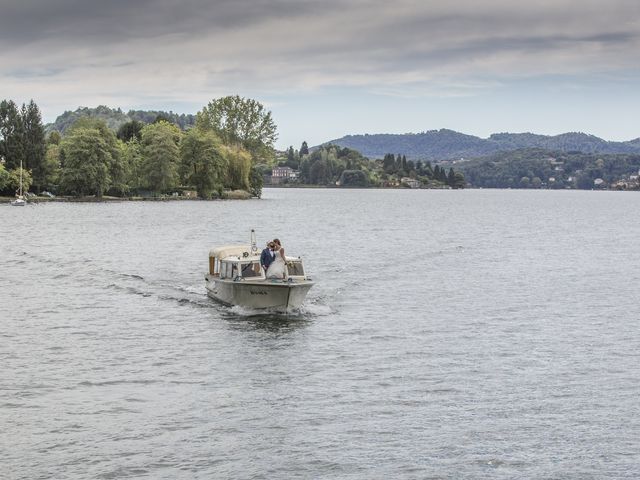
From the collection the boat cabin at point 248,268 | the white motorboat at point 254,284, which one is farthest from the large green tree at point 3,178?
the boat cabin at point 248,268

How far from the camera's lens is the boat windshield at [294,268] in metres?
46.9

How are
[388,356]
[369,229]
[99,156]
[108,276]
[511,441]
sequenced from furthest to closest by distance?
[99,156], [369,229], [108,276], [388,356], [511,441]

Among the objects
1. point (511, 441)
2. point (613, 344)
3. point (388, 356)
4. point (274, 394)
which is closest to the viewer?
point (511, 441)

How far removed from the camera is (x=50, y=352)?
36.7 meters

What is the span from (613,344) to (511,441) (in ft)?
52.0

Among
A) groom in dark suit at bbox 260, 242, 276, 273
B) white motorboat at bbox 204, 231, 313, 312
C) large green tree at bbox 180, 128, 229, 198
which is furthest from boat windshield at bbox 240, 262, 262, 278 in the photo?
large green tree at bbox 180, 128, 229, 198

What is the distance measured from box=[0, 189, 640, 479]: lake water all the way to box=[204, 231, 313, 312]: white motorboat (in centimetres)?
67

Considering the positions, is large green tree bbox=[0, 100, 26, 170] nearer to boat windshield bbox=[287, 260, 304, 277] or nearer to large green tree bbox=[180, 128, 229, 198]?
large green tree bbox=[180, 128, 229, 198]

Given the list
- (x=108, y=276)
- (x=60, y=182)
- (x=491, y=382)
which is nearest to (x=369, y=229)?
(x=108, y=276)

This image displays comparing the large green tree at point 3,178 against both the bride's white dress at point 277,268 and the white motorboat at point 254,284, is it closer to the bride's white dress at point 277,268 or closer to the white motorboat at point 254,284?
the white motorboat at point 254,284

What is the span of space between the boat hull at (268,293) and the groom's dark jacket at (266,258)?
0.83 meters

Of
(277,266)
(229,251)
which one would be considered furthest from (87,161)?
(277,266)

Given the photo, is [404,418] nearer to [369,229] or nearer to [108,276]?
[108,276]

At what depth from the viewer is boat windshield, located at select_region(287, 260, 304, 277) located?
46906 mm
